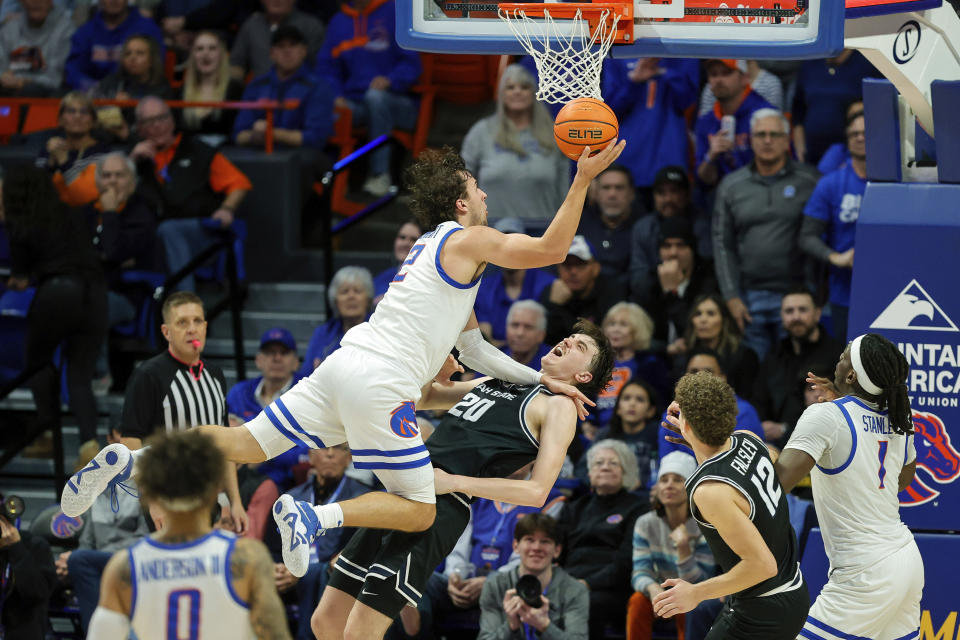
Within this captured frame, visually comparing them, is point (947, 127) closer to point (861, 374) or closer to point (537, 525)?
point (861, 374)

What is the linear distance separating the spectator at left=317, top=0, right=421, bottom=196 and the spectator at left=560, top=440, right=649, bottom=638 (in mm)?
4607

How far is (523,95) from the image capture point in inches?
420

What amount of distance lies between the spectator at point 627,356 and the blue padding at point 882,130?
244cm

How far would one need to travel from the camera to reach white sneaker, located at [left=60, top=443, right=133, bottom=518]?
621 cm

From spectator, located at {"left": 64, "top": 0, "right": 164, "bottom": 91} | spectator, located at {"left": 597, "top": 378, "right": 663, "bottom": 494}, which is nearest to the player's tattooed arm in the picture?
spectator, located at {"left": 597, "top": 378, "right": 663, "bottom": 494}

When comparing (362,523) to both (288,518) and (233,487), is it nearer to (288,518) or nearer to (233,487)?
(288,518)

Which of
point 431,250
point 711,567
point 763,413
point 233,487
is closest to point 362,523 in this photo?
point 431,250

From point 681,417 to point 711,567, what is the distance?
2323 millimetres

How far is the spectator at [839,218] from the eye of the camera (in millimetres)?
9672

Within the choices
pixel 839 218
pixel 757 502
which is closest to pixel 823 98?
pixel 839 218

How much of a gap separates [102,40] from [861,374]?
8.99 meters

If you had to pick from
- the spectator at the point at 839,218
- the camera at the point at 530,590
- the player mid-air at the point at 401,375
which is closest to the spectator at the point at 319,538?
the camera at the point at 530,590

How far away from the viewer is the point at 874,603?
6285 millimetres

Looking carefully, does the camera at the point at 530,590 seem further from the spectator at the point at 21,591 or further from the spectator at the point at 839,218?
the spectator at the point at 839,218
